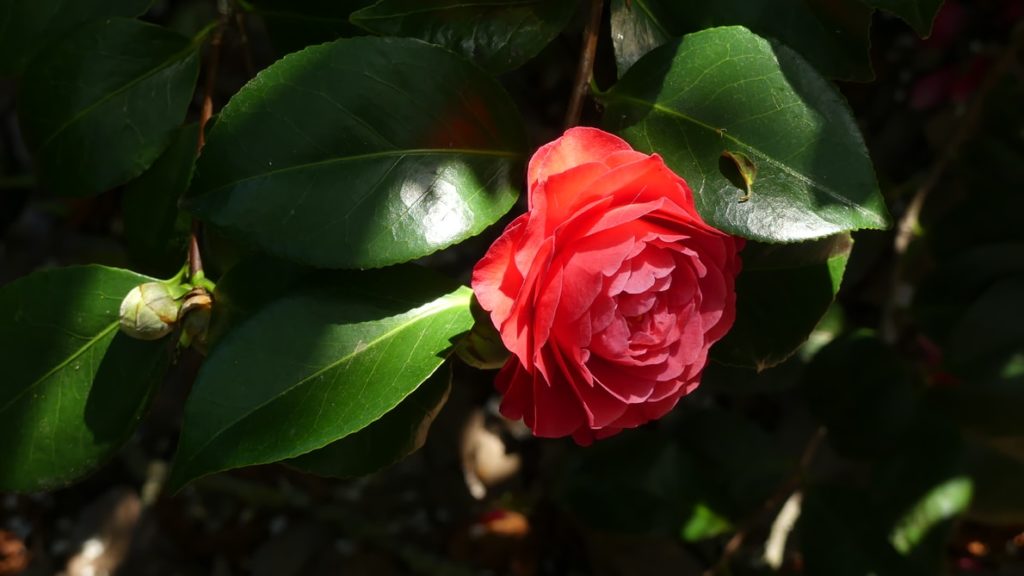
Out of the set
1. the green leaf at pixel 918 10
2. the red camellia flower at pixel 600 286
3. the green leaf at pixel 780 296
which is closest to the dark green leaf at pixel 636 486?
the green leaf at pixel 780 296

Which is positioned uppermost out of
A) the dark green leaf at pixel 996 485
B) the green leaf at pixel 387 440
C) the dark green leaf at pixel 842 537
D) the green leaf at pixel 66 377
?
the green leaf at pixel 66 377

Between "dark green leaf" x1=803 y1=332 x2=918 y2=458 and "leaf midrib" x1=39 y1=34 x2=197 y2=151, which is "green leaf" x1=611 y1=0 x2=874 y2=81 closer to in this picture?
"leaf midrib" x1=39 y1=34 x2=197 y2=151

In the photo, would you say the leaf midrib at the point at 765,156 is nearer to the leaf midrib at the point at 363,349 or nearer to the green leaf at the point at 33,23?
the leaf midrib at the point at 363,349

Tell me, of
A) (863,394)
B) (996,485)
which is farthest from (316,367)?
(996,485)

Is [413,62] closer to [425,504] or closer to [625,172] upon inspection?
[625,172]

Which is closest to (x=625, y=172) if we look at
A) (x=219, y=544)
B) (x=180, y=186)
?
(x=180, y=186)

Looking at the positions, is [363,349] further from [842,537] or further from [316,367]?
[842,537]

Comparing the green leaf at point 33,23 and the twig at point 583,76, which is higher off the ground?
the green leaf at point 33,23

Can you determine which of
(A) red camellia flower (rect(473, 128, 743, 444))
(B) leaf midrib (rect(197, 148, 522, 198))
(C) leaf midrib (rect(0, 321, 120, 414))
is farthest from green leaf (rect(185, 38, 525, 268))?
(C) leaf midrib (rect(0, 321, 120, 414))
